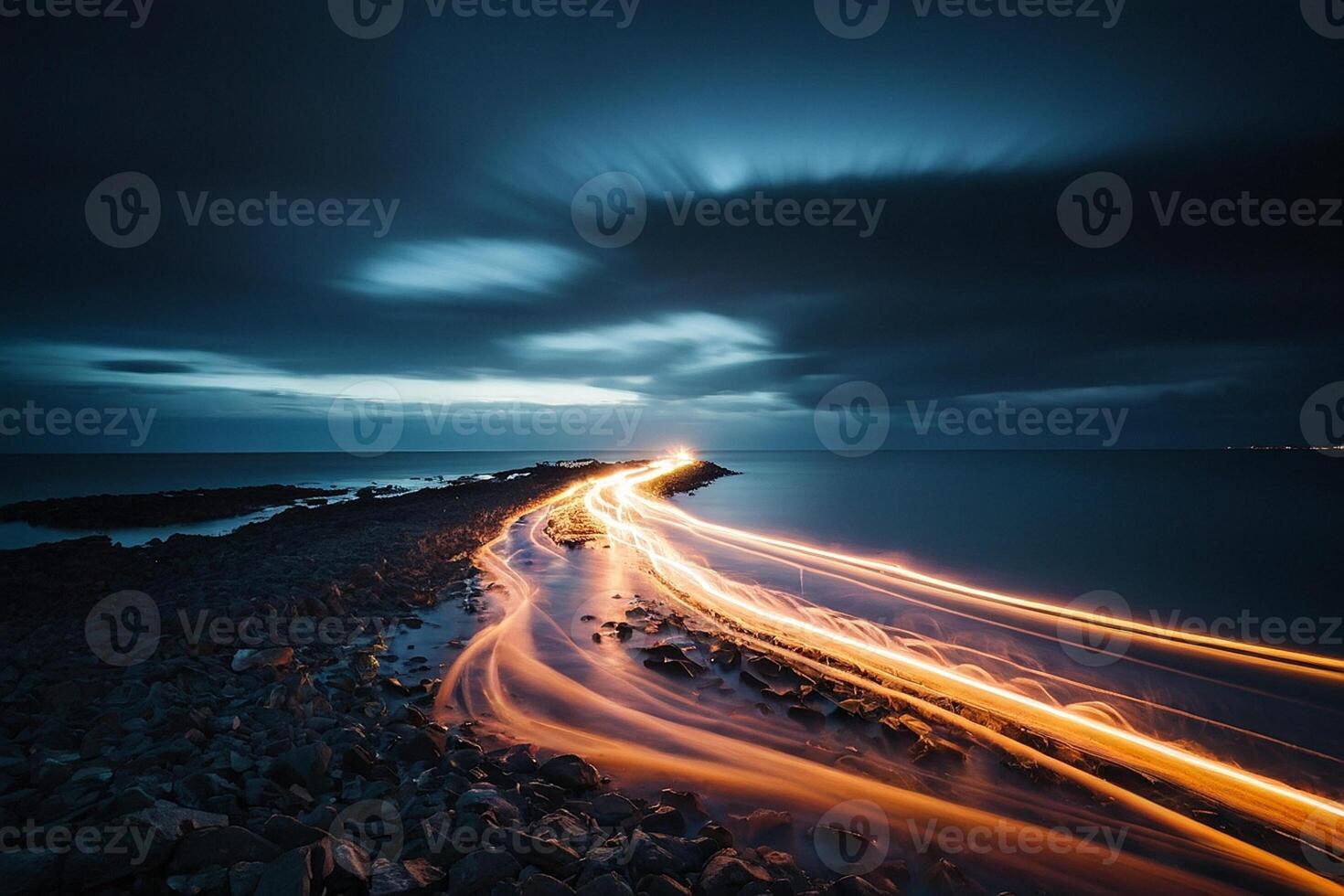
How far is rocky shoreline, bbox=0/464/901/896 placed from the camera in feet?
11.6

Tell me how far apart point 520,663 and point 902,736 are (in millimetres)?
5747

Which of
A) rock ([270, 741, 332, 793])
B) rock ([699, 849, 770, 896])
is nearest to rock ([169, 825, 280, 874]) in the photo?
rock ([270, 741, 332, 793])

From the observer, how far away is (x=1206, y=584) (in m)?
17.0

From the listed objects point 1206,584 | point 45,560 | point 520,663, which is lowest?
point 45,560

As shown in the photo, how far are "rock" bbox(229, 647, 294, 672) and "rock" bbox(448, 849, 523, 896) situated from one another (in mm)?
5010

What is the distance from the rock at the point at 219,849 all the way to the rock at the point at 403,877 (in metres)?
0.68

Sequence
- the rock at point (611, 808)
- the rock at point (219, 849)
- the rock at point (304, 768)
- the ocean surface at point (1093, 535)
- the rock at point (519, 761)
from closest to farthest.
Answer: the rock at point (219, 849) → the rock at point (304, 768) → the rock at point (611, 808) → the rock at point (519, 761) → the ocean surface at point (1093, 535)

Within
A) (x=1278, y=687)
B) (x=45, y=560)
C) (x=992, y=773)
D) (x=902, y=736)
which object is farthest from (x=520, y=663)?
(x=45, y=560)

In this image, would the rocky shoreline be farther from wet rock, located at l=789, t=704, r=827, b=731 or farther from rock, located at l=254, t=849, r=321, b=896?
wet rock, located at l=789, t=704, r=827, b=731

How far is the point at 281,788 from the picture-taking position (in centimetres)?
450

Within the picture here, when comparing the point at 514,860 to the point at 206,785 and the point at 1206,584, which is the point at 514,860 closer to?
the point at 206,785

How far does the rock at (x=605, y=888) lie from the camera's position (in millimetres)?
3635

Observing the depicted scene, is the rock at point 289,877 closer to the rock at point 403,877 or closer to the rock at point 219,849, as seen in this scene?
the rock at point 219,849

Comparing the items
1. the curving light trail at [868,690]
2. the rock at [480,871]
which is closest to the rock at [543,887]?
the rock at [480,871]
